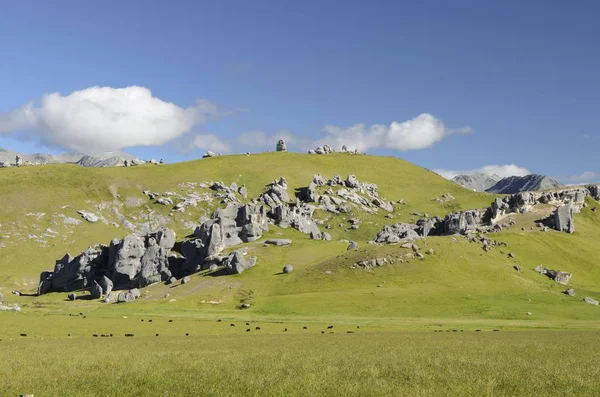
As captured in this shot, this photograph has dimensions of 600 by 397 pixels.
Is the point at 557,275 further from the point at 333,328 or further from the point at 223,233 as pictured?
the point at 223,233

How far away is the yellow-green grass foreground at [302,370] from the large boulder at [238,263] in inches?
3805

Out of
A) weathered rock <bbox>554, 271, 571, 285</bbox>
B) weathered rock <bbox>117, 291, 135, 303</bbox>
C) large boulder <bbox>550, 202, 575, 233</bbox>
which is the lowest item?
weathered rock <bbox>117, 291, 135, 303</bbox>

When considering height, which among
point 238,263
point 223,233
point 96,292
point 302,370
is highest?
point 223,233

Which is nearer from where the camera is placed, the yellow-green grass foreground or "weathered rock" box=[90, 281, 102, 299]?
the yellow-green grass foreground

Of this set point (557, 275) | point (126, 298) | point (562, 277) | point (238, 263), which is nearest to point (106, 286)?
point (126, 298)

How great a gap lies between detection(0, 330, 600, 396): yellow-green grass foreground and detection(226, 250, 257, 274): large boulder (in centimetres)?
9665

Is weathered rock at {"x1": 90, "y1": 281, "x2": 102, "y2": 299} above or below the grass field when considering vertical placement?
below

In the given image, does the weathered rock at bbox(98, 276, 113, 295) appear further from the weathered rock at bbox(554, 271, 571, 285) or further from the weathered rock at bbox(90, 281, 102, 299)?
the weathered rock at bbox(554, 271, 571, 285)

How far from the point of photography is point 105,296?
481 feet

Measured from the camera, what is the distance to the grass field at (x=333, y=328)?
26109 millimetres

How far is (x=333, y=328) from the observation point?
242 ft

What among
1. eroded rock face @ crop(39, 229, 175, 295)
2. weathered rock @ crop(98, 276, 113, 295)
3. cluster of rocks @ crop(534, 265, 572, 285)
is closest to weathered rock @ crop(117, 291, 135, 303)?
weathered rock @ crop(98, 276, 113, 295)

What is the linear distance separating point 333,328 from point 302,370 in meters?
45.2

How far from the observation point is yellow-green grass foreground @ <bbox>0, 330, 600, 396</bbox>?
78.2ft
